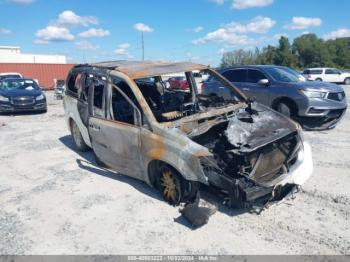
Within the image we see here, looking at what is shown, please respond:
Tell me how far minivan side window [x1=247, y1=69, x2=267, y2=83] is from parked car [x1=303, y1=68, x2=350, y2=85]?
20.7 metres

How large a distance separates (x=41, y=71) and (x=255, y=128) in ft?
120

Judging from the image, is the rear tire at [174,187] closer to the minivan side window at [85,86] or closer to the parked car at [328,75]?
the minivan side window at [85,86]

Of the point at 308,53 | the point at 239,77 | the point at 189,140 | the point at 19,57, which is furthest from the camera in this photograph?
the point at 19,57

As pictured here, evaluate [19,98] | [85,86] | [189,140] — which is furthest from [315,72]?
[189,140]

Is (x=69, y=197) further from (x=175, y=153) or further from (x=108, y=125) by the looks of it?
(x=175, y=153)

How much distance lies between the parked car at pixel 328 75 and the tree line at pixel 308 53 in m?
25.5

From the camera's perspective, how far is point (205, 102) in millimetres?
6094

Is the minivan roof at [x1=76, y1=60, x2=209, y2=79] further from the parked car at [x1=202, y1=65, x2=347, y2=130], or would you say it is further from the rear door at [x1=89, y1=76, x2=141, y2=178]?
the parked car at [x1=202, y1=65, x2=347, y2=130]

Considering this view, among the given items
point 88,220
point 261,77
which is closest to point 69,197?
point 88,220

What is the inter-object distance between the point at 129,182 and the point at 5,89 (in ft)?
36.9

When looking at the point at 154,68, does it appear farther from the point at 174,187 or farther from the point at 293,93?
the point at 293,93

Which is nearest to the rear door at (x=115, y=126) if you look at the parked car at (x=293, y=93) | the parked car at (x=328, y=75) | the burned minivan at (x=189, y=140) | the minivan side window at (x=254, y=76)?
the burned minivan at (x=189, y=140)

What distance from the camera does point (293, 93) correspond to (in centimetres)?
865

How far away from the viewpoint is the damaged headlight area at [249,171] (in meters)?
3.77
